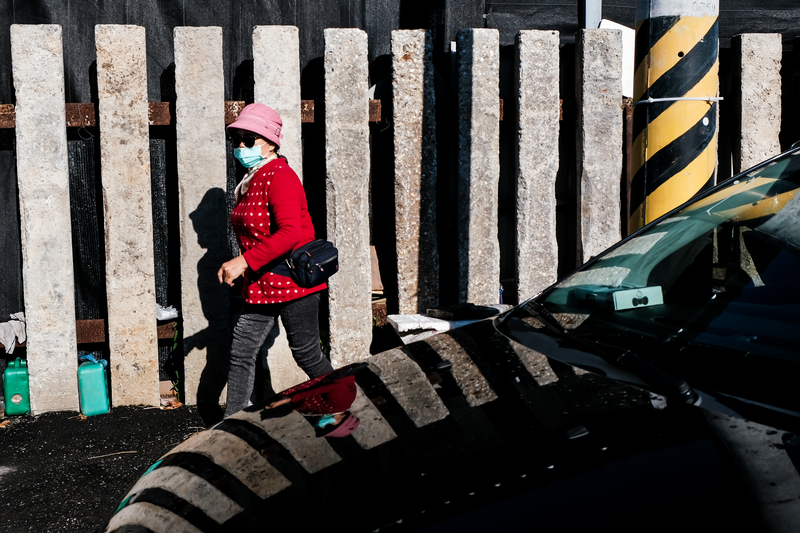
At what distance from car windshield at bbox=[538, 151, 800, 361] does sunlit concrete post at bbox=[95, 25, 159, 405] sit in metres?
2.73

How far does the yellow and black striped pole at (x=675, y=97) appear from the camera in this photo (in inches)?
109

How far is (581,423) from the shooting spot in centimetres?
137

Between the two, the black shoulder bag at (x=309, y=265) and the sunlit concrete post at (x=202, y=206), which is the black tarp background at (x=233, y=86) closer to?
the sunlit concrete post at (x=202, y=206)

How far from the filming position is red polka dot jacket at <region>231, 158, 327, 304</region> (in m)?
3.24

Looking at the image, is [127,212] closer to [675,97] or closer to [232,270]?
[232,270]

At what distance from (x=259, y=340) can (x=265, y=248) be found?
519 mm

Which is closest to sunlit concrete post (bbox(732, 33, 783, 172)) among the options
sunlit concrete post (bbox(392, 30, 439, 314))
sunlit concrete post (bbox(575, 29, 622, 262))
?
sunlit concrete post (bbox(575, 29, 622, 262))

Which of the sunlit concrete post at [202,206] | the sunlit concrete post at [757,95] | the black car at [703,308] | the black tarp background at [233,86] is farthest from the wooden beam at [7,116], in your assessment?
the sunlit concrete post at [757,95]

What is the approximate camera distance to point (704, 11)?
276cm

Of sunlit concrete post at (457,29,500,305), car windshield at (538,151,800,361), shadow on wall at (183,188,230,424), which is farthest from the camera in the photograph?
sunlit concrete post at (457,29,500,305)

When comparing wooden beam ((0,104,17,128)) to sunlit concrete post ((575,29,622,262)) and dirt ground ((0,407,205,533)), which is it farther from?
sunlit concrete post ((575,29,622,262))

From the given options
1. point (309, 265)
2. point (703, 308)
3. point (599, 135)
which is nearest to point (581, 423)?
point (703, 308)

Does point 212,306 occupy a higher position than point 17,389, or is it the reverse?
point 212,306

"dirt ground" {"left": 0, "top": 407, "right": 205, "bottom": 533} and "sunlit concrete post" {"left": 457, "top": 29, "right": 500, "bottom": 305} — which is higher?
"sunlit concrete post" {"left": 457, "top": 29, "right": 500, "bottom": 305}
